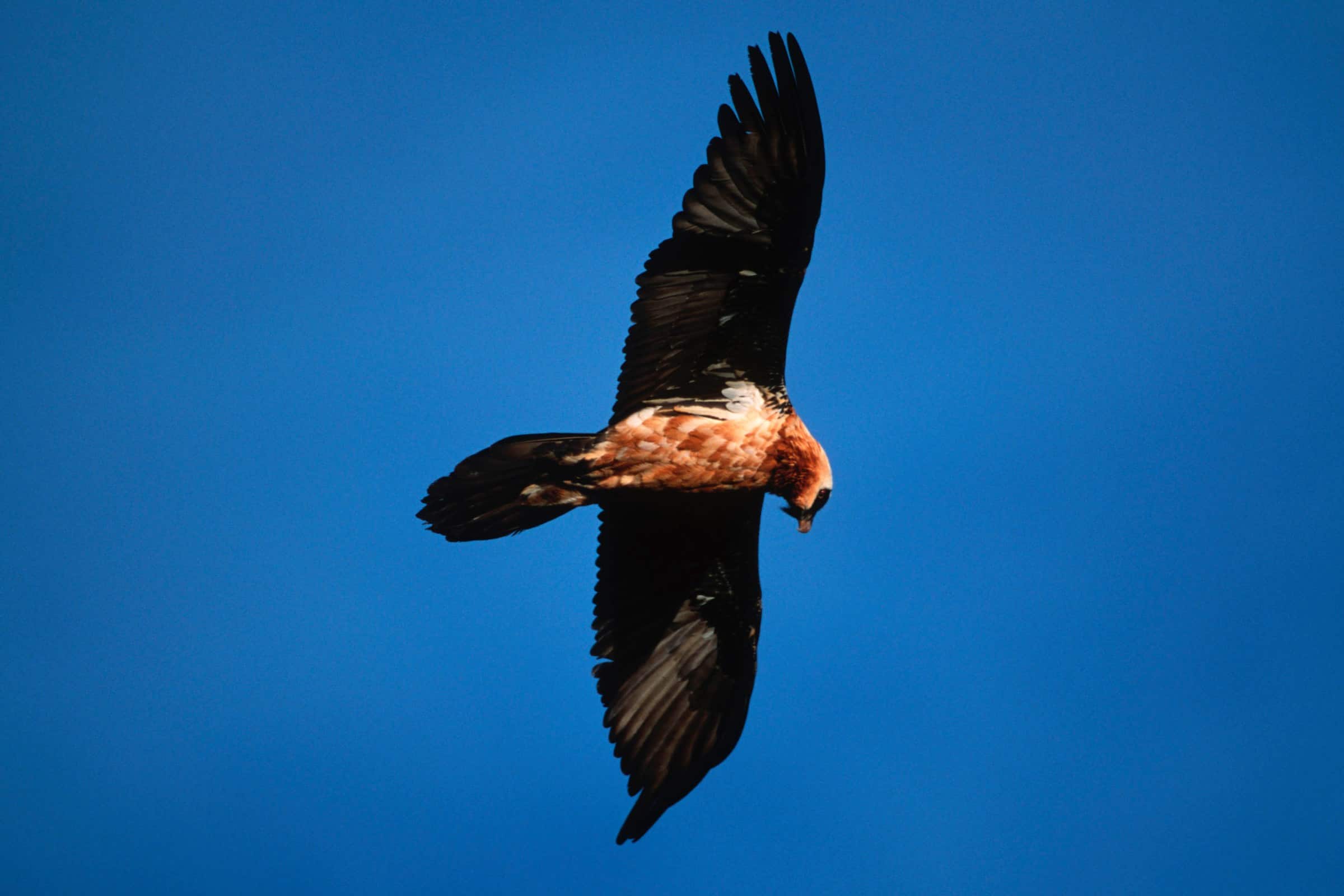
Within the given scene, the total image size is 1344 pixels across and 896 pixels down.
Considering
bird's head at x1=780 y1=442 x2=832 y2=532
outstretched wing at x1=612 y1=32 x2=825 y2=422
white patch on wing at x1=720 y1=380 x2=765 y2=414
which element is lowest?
bird's head at x1=780 y1=442 x2=832 y2=532

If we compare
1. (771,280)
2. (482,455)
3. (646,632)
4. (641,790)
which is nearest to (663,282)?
(771,280)

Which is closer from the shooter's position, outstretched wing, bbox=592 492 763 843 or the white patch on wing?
the white patch on wing

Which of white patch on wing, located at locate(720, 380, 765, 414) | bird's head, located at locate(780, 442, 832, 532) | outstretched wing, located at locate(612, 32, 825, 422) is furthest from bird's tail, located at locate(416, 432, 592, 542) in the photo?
bird's head, located at locate(780, 442, 832, 532)

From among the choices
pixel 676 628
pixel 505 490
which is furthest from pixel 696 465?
pixel 676 628

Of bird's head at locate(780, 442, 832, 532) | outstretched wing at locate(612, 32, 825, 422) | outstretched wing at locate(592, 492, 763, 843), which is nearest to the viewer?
outstretched wing at locate(612, 32, 825, 422)

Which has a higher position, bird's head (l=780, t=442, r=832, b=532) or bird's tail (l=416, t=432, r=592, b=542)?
bird's tail (l=416, t=432, r=592, b=542)

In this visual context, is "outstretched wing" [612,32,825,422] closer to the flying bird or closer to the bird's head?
the flying bird

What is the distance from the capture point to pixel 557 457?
5.62 meters

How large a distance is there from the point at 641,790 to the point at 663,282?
8.64 feet

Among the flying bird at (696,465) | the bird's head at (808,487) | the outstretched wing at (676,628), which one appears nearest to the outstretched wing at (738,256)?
the flying bird at (696,465)

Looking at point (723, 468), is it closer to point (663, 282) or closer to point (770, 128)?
point (663, 282)

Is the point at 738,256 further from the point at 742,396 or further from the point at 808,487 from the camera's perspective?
the point at 808,487

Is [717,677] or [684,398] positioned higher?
[684,398]

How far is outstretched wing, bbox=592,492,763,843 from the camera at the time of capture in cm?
605
